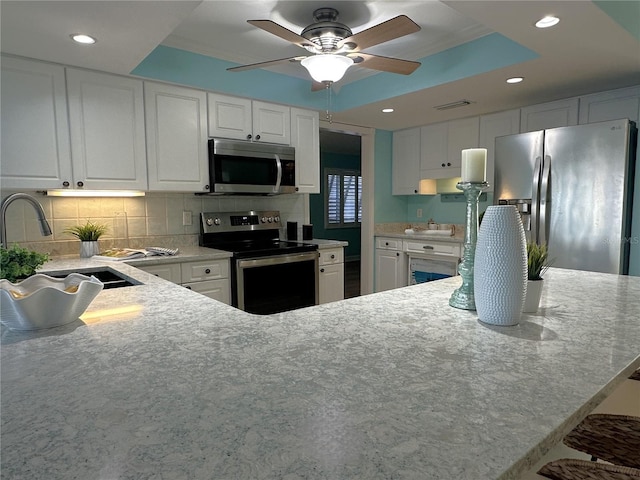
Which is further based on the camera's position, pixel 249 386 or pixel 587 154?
pixel 587 154

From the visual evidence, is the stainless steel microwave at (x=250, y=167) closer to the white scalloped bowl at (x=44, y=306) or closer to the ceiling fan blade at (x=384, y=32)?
the ceiling fan blade at (x=384, y=32)

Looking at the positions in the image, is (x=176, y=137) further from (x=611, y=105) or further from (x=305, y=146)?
(x=611, y=105)

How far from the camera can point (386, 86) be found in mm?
3250

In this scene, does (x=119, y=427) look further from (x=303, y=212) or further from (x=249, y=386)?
(x=303, y=212)

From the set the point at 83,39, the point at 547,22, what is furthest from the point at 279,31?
the point at 547,22

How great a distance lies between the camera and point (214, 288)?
2816mm

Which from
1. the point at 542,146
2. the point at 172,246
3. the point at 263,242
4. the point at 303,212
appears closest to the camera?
the point at 542,146

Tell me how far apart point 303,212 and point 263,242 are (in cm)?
63

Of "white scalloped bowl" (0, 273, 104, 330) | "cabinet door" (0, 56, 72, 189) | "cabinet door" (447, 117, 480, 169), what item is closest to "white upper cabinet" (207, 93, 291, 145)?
"cabinet door" (0, 56, 72, 189)

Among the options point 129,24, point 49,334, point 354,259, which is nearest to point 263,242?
point 129,24

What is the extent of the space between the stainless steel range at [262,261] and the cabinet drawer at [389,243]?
129cm

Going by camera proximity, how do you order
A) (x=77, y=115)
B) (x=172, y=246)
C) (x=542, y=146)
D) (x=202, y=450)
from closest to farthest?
(x=202, y=450)
(x=77, y=115)
(x=542, y=146)
(x=172, y=246)

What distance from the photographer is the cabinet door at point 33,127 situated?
2.33 metres

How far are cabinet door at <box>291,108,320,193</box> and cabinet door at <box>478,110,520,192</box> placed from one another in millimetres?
1586
